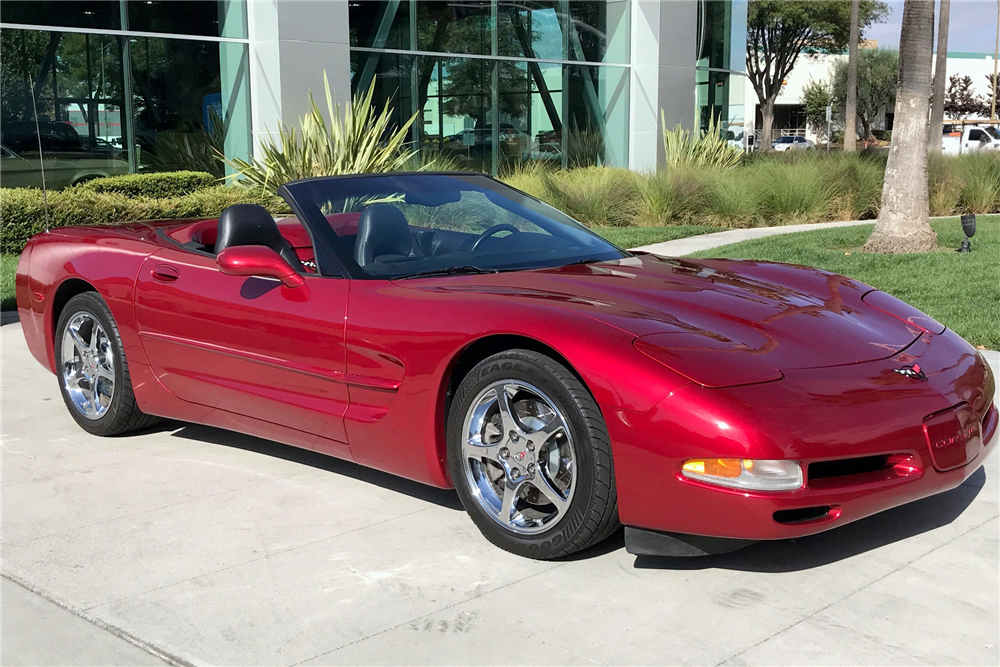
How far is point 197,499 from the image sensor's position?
4391 mm

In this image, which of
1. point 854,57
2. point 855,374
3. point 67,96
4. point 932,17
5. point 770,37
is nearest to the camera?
point 855,374

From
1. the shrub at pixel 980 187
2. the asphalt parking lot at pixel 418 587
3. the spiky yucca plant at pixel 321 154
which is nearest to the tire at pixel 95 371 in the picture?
the asphalt parking lot at pixel 418 587

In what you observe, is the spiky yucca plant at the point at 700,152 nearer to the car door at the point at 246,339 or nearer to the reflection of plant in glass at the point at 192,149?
the reflection of plant in glass at the point at 192,149

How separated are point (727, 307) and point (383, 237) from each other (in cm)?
149

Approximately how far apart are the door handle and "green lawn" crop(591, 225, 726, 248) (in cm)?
847

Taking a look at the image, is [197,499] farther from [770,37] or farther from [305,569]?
[770,37]

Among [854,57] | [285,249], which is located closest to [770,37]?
[854,57]

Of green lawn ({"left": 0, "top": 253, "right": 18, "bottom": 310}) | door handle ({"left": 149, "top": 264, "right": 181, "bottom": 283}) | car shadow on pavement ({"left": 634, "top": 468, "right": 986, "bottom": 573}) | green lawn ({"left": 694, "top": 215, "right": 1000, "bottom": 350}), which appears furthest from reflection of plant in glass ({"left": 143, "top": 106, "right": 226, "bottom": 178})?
car shadow on pavement ({"left": 634, "top": 468, "right": 986, "bottom": 573})

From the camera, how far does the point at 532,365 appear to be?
11.4 ft

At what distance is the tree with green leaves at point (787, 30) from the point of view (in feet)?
151

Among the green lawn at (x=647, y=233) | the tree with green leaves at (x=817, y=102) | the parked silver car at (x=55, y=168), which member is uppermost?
the tree with green leaves at (x=817, y=102)

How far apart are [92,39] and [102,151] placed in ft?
5.21

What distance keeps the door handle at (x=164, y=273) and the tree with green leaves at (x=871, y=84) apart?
65.0 meters

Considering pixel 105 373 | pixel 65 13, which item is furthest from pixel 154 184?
pixel 105 373
